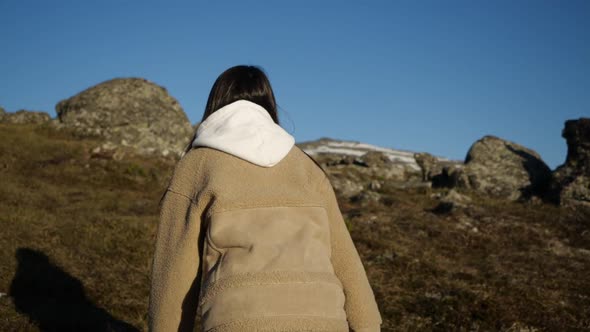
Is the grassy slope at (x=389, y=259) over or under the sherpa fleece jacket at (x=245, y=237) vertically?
under

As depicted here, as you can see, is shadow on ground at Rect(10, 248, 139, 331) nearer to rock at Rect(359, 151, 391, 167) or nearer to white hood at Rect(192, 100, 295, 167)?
white hood at Rect(192, 100, 295, 167)

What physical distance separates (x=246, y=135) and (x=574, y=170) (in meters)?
17.4

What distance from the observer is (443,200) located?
15430 millimetres

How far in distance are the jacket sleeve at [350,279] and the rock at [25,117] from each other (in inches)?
1068

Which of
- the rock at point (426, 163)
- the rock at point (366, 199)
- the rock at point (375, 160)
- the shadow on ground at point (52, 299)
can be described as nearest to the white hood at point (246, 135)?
the shadow on ground at point (52, 299)

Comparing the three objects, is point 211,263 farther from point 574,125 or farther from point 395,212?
point 574,125

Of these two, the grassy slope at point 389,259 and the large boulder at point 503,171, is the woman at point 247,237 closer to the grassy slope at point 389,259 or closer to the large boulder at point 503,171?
the grassy slope at point 389,259

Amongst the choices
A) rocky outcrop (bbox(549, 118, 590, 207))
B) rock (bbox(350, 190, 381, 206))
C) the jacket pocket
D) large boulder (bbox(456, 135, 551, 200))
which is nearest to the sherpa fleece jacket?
the jacket pocket

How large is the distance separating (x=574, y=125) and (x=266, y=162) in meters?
18.9

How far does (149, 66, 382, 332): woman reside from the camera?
7.61ft

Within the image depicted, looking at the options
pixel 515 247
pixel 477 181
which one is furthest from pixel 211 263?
pixel 477 181

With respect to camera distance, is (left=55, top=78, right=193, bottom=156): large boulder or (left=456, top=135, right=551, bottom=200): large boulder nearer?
(left=456, top=135, right=551, bottom=200): large boulder

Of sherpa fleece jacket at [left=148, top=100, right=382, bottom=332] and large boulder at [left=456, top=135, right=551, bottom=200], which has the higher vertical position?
large boulder at [left=456, top=135, right=551, bottom=200]

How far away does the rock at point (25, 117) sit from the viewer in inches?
1051
